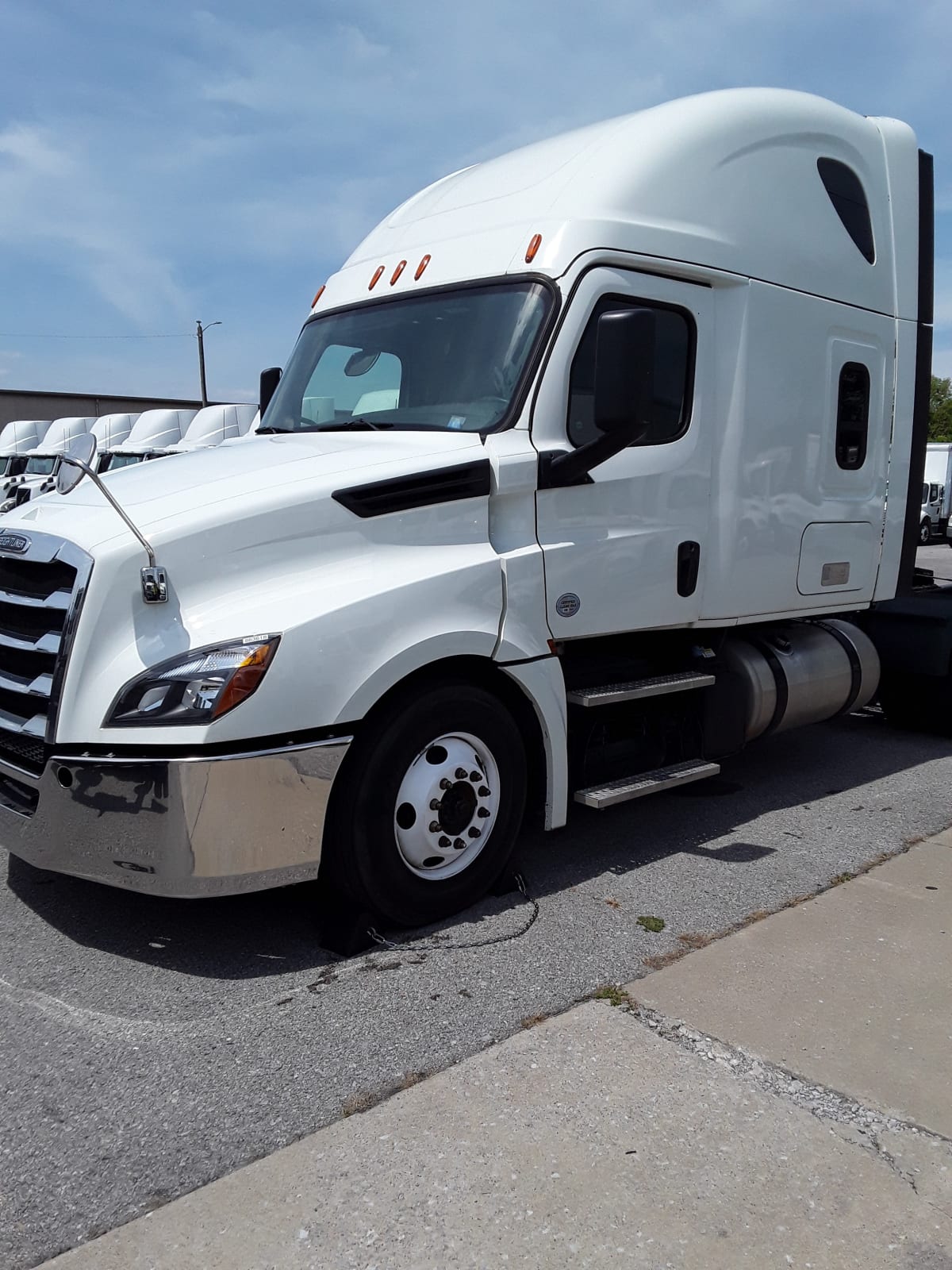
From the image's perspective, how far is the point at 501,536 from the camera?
4590 mm

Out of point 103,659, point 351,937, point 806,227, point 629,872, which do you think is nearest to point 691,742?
point 629,872

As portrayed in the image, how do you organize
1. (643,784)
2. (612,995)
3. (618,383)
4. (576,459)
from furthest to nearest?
1. (643,784)
2. (576,459)
3. (618,383)
4. (612,995)

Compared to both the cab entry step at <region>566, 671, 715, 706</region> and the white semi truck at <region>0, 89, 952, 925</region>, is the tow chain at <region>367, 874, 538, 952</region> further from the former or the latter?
the cab entry step at <region>566, 671, 715, 706</region>

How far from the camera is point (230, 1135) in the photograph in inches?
120

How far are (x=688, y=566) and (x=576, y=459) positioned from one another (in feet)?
3.34

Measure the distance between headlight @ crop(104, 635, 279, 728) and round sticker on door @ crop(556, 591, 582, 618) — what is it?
4.80ft

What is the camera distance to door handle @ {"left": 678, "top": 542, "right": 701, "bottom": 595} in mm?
5332

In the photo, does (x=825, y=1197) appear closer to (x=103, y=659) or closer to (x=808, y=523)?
(x=103, y=659)

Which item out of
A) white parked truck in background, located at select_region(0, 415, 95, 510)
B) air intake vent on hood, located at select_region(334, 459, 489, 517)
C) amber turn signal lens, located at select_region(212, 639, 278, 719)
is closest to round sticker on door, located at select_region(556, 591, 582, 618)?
air intake vent on hood, located at select_region(334, 459, 489, 517)

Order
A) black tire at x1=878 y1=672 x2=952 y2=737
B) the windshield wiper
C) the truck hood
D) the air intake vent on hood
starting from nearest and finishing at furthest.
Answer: the truck hood < the air intake vent on hood < the windshield wiper < black tire at x1=878 y1=672 x2=952 y2=737

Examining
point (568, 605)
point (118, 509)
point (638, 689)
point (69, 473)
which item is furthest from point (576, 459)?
point (69, 473)

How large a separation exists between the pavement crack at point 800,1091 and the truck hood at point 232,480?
2.19 m

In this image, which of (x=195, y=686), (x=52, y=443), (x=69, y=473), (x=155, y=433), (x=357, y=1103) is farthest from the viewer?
(x=52, y=443)

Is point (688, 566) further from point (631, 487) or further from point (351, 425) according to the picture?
point (351, 425)
